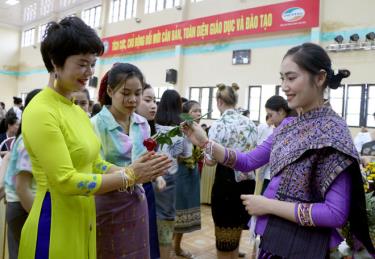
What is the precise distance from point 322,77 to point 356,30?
7003mm

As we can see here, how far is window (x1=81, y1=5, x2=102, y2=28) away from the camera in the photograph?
44.8 feet

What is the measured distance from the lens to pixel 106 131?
5.27 ft

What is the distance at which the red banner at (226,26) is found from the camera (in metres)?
7.74

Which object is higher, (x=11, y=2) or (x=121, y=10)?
(x=11, y=2)

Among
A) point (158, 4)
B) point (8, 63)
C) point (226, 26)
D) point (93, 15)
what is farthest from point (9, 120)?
point (8, 63)

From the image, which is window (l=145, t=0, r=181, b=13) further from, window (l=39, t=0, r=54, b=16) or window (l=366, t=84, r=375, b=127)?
window (l=39, t=0, r=54, b=16)

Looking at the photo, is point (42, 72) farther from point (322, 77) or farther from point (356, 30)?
point (322, 77)

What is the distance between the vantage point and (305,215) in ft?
3.47

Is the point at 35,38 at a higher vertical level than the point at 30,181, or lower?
higher

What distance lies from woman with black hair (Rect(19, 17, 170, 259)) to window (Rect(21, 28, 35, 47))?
18.3 m

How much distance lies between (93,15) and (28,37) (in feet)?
19.7

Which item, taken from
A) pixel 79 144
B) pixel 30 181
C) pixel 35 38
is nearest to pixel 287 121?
pixel 79 144

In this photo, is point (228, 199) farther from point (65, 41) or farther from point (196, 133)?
point (65, 41)

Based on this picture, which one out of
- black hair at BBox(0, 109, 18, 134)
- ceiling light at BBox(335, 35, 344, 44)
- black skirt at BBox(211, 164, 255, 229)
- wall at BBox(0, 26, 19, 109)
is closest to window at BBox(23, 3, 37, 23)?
wall at BBox(0, 26, 19, 109)
